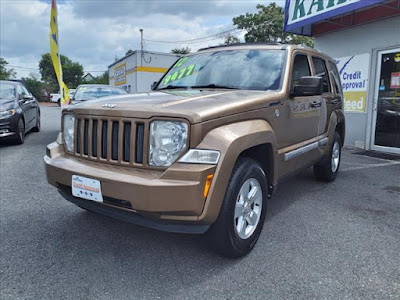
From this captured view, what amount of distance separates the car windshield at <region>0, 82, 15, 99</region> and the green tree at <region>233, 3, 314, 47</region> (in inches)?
874

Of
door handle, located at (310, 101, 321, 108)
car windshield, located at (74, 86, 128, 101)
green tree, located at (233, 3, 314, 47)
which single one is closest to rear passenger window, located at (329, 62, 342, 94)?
door handle, located at (310, 101, 321, 108)

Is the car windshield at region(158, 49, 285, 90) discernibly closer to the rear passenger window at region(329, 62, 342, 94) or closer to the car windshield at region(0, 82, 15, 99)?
the rear passenger window at region(329, 62, 342, 94)

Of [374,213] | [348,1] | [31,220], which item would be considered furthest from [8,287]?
[348,1]

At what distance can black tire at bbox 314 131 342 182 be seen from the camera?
483 centimetres

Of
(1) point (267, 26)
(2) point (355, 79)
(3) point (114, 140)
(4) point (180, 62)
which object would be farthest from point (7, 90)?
(1) point (267, 26)

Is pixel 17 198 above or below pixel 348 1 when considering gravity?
below

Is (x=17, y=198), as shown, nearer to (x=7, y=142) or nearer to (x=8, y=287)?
(x=8, y=287)

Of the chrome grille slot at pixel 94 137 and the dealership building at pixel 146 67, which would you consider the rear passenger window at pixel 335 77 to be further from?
the dealership building at pixel 146 67

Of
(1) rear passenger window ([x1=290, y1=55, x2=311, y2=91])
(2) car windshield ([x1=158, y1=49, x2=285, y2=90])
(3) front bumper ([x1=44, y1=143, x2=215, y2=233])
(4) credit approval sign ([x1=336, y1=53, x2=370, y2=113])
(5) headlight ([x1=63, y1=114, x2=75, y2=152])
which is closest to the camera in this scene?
(3) front bumper ([x1=44, y1=143, x2=215, y2=233])

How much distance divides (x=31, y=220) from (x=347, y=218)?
131 inches

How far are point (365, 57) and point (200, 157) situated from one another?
7340 millimetres

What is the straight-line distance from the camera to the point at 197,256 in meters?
2.81

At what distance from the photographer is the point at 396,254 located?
2.90 m

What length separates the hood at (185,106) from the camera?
93.8 inches
